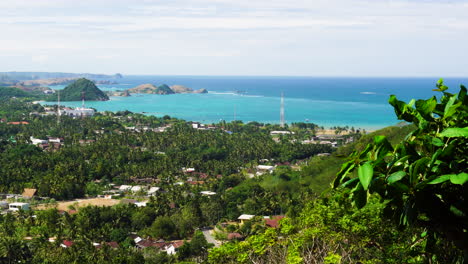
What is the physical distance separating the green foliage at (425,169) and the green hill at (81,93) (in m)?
88.6

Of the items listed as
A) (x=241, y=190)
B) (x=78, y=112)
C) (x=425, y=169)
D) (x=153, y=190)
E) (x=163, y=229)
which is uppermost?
(x=425, y=169)

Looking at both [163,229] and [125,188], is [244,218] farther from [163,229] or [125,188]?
[125,188]

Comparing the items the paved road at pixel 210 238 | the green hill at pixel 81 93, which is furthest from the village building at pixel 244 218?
the green hill at pixel 81 93

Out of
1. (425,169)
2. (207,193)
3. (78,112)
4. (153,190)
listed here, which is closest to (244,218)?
(207,193)

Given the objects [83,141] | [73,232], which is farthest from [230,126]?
[73,232]

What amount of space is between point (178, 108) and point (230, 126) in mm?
27957

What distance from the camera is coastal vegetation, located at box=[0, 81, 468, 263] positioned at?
1.69 metres

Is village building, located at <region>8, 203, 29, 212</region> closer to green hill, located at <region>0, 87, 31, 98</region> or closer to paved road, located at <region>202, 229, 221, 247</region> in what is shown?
paved road, located at <region>202, 229, 221, 247</region>

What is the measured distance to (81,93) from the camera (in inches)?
3423

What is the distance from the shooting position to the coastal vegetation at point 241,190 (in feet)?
5.54

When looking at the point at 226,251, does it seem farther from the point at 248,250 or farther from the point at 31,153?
the point at 31,153

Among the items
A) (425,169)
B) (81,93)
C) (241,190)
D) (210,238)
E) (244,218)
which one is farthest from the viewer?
(81,93)

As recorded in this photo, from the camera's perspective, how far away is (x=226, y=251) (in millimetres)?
5363

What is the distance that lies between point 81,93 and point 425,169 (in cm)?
8982
